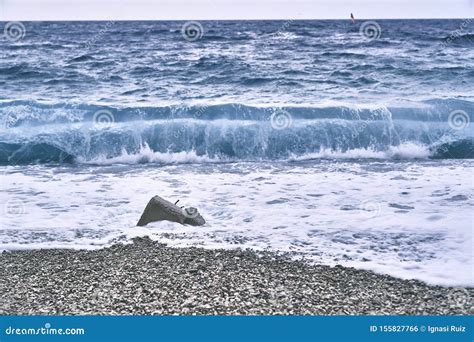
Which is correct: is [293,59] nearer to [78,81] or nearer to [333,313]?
[78,81]

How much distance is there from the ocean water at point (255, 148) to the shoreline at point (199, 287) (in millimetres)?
382

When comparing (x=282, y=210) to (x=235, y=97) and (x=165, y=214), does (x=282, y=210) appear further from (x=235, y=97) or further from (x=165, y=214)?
(x=235, y=97)

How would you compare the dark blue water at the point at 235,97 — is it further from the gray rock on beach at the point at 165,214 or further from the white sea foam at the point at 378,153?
the gray rock on beach at the point at 165,214

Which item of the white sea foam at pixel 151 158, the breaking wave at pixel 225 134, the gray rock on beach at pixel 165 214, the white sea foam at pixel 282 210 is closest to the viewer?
the white sea foam at pixel 282 210

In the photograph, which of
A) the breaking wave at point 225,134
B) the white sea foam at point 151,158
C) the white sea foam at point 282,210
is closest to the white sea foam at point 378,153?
the breaking wave at point 225,134

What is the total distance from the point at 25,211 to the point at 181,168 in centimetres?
378

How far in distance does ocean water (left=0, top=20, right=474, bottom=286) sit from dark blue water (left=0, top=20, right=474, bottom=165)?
68mm

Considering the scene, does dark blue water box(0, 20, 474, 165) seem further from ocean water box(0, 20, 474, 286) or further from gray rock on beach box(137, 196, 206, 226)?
gray rock on beach box(137, 196, 206, 226)

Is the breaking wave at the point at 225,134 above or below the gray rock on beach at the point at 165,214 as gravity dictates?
above

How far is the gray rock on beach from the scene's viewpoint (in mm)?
6805

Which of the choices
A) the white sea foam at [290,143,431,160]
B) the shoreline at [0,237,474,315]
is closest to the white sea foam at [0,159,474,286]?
the shoreline at [0,237,474,315]

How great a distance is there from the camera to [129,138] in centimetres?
1230

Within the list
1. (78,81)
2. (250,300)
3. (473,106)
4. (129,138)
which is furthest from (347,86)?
(250,300)

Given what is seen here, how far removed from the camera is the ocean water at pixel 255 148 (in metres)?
6.36
